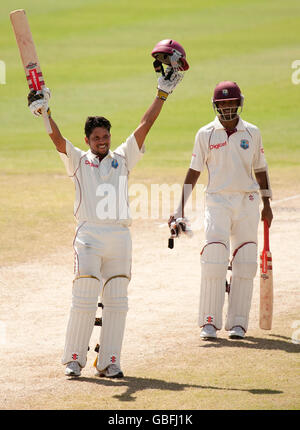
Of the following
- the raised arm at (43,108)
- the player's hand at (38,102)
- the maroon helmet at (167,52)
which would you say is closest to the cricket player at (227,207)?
the maroon helmet at (167,52)

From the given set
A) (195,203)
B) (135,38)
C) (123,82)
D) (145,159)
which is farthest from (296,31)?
(195,203)

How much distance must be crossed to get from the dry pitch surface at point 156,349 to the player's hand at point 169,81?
1.97 metres

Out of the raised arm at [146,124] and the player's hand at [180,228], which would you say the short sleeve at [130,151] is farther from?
the player's hand at [180,228]

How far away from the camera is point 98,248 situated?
21.9 ft

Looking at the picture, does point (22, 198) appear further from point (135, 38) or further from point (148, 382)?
point (135, 38)

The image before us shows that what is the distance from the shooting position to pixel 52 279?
9.91 m

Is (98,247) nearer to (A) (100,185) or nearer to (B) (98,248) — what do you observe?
(B) (98,248)

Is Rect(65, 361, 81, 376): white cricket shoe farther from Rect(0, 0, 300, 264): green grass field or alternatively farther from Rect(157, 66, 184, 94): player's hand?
Rect(0, 0, 300, 264): green grass field

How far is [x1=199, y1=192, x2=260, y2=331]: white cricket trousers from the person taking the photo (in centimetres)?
777

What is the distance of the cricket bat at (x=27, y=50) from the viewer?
680 centimetres

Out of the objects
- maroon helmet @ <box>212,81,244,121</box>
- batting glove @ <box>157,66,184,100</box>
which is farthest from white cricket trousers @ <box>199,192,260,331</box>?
batting glove @ <box>157,66,184,100</box>

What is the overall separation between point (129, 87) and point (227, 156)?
15883mm

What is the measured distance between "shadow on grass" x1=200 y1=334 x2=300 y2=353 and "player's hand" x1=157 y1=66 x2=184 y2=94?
78.8 inches

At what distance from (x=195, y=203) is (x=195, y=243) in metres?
2.40
